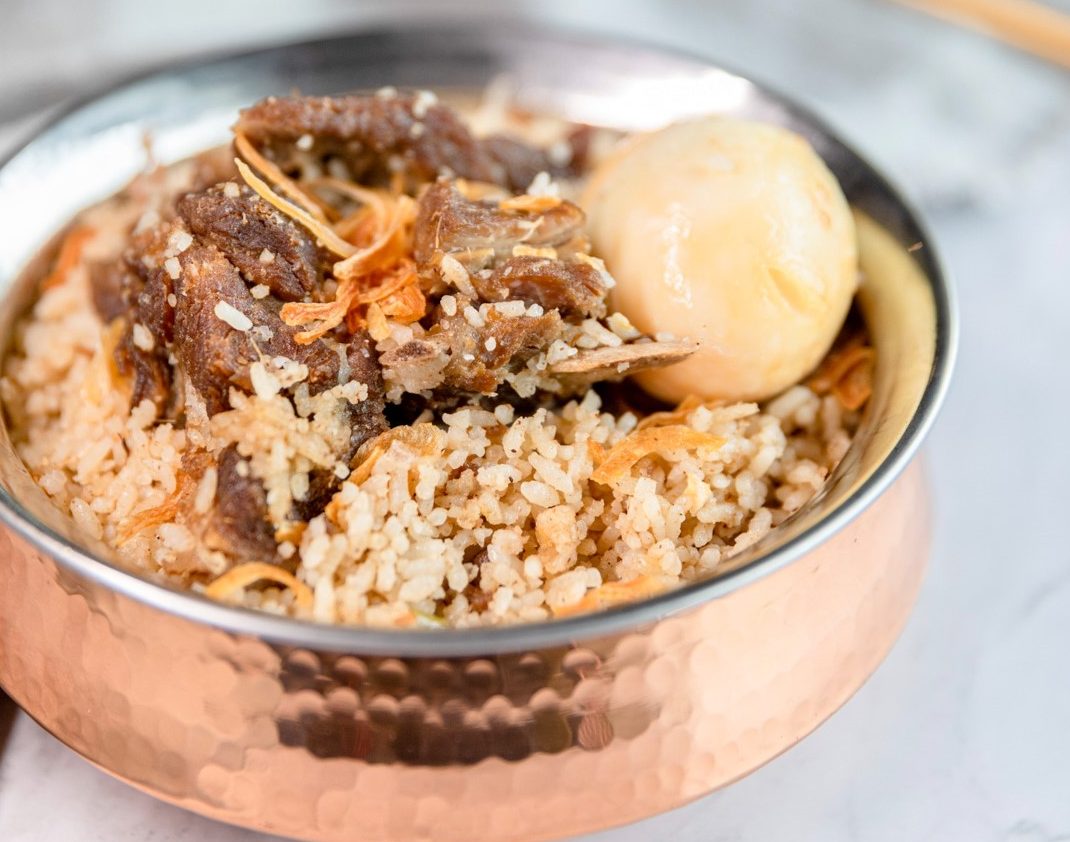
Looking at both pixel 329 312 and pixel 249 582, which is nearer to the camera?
pixel 249 582

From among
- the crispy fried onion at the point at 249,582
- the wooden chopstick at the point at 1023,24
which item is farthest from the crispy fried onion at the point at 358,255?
the wooden chopstick at the point at 1023,24

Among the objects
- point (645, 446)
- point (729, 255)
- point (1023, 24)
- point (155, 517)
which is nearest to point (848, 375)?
point (729, 255)

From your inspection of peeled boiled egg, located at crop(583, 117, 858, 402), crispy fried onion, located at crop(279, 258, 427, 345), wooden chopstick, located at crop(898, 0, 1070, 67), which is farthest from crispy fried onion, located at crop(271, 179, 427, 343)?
wooden chopstick, located at crop(898, 0, 1070, 67)

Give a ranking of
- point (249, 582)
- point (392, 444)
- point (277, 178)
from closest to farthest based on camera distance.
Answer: point (249, 582)
point (392, 444)
point (277, 178)

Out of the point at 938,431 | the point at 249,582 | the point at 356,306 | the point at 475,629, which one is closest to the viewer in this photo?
the point at 475,629

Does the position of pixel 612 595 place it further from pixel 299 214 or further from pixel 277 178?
pixel 277 178

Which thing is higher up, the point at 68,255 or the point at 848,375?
the point at 68,255

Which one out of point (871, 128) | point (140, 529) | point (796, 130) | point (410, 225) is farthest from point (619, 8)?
point (140, 529)
